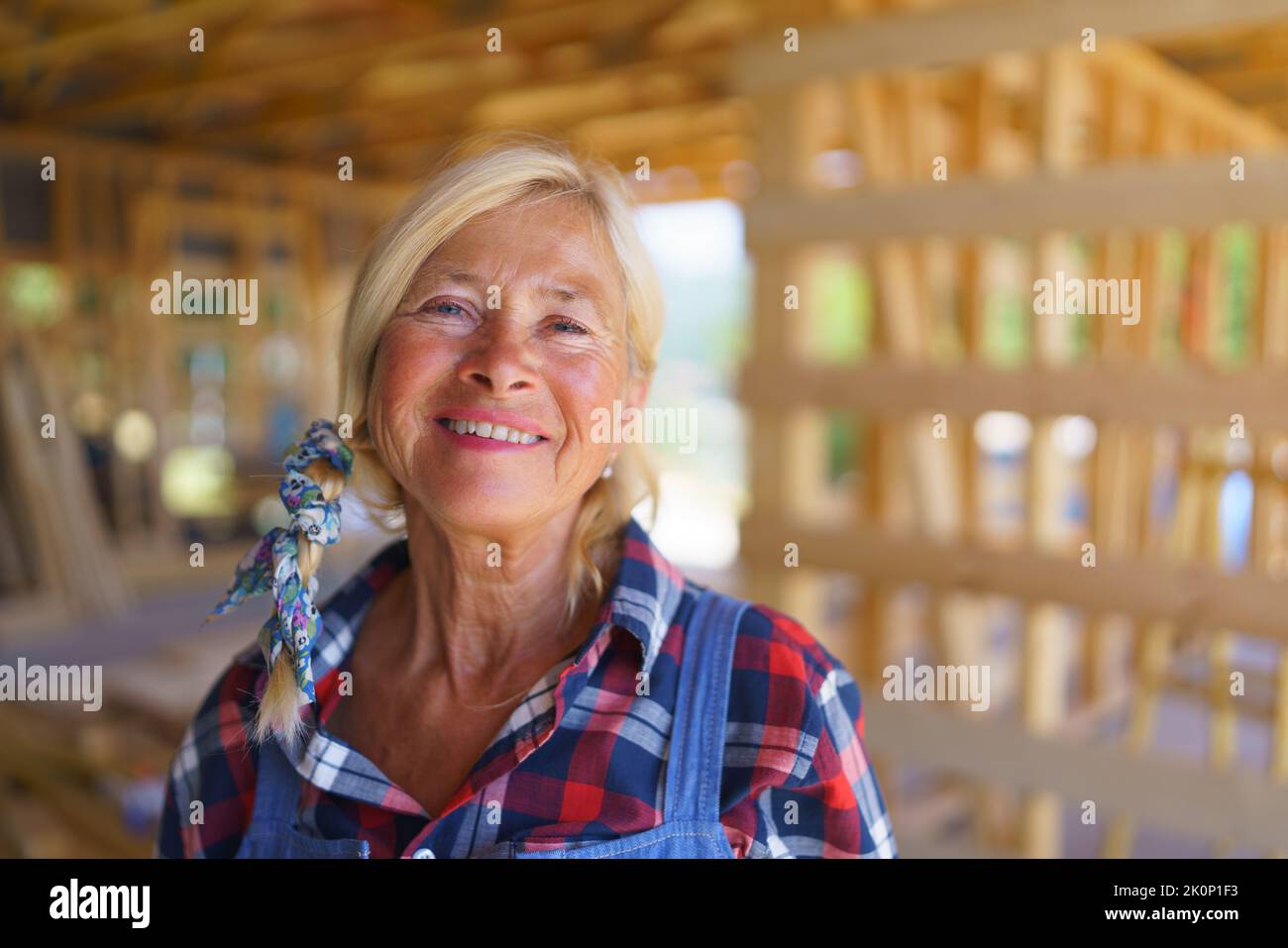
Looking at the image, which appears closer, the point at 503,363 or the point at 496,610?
the point at 503,363

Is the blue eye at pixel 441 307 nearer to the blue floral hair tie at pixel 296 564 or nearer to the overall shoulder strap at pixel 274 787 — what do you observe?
the blue floral hair tie at pixel 296 564

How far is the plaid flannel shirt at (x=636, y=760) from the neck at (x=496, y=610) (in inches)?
3.1

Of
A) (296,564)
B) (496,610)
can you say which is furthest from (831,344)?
(296,564)

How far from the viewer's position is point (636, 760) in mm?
1210

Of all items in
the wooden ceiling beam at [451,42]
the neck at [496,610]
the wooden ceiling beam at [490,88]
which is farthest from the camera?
the wooden ceiling beam at [490,88]

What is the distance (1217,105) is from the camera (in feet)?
16.4

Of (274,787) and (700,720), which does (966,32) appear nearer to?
(700,720)

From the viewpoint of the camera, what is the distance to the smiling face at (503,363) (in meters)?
1.29

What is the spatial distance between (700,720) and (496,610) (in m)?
0.35

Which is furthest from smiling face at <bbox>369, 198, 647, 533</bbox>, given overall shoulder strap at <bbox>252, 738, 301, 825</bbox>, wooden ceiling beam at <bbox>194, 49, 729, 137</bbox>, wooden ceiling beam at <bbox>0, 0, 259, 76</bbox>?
wooden ceiling beam at <bbox>194, 49, 729, 137</bbox>

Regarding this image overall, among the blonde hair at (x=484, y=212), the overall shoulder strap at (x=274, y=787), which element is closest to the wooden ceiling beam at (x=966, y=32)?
the blonde hair at (x=484, y=212)

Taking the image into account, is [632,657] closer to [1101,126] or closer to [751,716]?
[751,716]
